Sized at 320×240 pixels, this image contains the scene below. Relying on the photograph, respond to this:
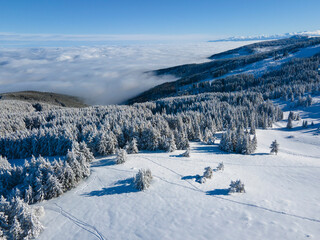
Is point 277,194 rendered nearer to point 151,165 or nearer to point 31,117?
point 151,165

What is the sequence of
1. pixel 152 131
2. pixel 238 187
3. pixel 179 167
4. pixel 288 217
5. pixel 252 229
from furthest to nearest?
pixel 152 131, pixel 179 167, pixel 238 187, pixel 288 217, pixel 252 229

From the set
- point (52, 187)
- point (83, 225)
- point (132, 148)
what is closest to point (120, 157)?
point (132, 148)

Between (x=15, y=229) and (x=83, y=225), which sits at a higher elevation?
(x=15, y=229)

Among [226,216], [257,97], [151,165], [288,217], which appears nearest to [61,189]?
[151,165]

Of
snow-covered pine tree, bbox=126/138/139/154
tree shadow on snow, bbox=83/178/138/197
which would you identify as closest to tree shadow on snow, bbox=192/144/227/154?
snow-covered pine tree, bbox=126/138/139/154

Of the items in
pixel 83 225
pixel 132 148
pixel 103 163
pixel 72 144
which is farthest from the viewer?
pixel 132 148

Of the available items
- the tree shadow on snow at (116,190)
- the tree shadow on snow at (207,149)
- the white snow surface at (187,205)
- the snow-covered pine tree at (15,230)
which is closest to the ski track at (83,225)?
the white snow surface at (187,205)

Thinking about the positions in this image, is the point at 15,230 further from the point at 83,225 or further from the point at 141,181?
the point at 141,181

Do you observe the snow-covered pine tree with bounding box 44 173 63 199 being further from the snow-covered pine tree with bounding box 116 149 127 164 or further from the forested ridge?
the snow-covered pine tree with bounding box 116 149 127 164
